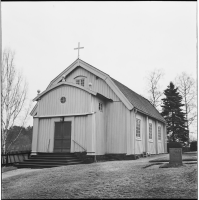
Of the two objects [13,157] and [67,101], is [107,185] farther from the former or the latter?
[13,157]

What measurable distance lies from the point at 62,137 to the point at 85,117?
165 cm

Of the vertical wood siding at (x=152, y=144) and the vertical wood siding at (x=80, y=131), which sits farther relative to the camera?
the vertical wood siding at (x=152, y=144)

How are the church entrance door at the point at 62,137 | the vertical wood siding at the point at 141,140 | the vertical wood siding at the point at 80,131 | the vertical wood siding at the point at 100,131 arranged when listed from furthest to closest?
the vertical wood siding at the point at 141,140 → the vertical wood siding at the point at 100,131 → the church entrance door at the point at 62,137 → the vertical wood siding at the point at 80,131

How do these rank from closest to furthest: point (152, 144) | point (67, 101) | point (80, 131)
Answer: point (80, 131), point (67, 101), point (152, 144)

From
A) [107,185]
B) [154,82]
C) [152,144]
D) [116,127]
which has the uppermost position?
[154,82]

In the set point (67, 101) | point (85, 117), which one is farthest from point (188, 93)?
point (67, 101)

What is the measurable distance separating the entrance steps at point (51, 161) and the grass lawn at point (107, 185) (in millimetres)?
2971

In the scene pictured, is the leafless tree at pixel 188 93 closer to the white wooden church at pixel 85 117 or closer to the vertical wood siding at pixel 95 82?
the white wooden church at pixel 85 117

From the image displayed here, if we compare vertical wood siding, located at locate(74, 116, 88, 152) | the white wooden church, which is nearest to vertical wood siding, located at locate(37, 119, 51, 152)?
the white wooden church

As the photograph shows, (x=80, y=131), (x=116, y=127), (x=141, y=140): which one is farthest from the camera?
(x=141, y=140)

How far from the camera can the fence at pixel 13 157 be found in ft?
44.9

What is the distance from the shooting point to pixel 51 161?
12820mm

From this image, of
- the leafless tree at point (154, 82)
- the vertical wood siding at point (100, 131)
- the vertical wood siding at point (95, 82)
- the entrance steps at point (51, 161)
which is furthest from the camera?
the vertical wood siding at point (95, 82)

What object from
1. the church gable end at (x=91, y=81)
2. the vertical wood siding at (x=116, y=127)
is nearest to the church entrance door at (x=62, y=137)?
the vertical wood siding at (x=116, y=127)
